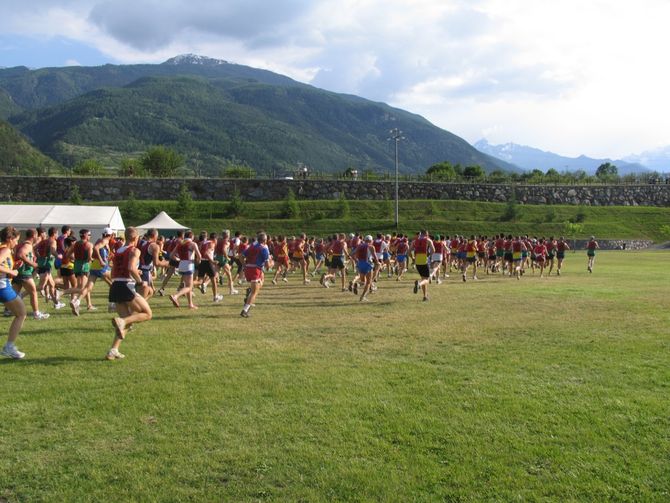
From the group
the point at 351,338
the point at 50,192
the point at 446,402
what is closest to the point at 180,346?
the point at 351,338

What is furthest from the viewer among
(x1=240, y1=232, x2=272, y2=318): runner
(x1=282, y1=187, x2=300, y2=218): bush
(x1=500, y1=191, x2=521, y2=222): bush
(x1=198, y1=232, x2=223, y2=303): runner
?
(x1=500, y1=191, x2=521, y2=222): bush

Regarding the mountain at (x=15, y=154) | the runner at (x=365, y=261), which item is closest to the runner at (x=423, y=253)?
the runner at (x=365, y=261)

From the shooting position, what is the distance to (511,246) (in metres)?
25.2

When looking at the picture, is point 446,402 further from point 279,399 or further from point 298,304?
point 298,304

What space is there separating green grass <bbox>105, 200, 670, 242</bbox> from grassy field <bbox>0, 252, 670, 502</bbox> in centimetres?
4182

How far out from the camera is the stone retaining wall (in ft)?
193

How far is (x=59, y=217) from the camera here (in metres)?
32.4

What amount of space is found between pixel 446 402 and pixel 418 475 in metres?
1.84

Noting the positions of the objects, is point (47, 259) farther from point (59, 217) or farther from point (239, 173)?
point (239, 173)


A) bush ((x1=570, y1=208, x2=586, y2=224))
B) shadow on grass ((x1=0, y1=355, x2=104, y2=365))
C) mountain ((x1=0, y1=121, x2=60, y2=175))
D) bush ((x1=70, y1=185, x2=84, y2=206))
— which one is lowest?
shadow on grass ((x1=0, y1=355, x2=104, y2=365))

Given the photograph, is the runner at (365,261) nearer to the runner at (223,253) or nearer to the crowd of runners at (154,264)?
the crowd of runners at (154,264)

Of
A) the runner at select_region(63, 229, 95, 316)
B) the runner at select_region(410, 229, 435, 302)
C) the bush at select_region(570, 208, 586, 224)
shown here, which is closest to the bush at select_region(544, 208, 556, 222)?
the bush at select_region(570, 208, 586, 224)

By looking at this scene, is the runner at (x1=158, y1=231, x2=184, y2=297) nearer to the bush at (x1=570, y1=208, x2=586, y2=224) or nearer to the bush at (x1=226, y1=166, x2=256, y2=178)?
the bush at (x1=226, y1=166, x2=256, y2=178)

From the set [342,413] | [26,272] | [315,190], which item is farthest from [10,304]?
[315,190]
